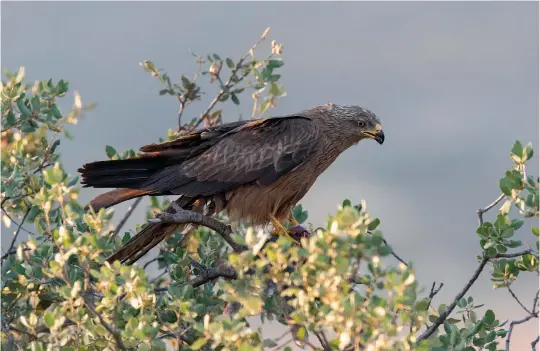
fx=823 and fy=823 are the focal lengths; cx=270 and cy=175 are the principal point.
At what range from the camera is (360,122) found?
25.0 ft

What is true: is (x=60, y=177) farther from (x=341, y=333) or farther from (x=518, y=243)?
(x=518, y=243)

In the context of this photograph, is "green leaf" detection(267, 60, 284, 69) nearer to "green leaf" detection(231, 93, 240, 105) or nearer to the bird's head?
"green leaf" detection(231, 93, 240, 105)

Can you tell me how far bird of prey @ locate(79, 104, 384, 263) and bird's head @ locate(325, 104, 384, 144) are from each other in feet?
0.74

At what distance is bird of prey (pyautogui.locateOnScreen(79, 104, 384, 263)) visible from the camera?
6703mm

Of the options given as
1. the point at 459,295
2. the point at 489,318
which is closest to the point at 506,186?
the point at 459,295

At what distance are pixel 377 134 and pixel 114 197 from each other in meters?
2.47

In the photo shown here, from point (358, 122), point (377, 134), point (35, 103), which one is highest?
point (358, 122)

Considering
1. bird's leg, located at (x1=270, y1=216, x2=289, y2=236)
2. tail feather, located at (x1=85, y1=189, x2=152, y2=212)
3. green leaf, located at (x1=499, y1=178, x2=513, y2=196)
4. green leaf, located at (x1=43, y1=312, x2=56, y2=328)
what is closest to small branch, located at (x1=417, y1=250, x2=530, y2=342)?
green leaf, located at (x1=499, y1=178, x2=513, y2=196)

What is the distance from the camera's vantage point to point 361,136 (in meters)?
7.65

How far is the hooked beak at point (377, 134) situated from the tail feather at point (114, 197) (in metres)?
2.13

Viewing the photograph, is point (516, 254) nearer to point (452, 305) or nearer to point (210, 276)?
point (452, 305)

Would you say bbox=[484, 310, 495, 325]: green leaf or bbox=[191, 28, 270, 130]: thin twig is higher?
bbox=[191, 28, 270, 130]: thin twig

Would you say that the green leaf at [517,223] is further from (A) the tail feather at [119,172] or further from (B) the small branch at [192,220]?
(A) the tail feather at [119,172]

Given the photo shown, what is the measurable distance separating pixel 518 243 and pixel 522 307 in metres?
0.46
